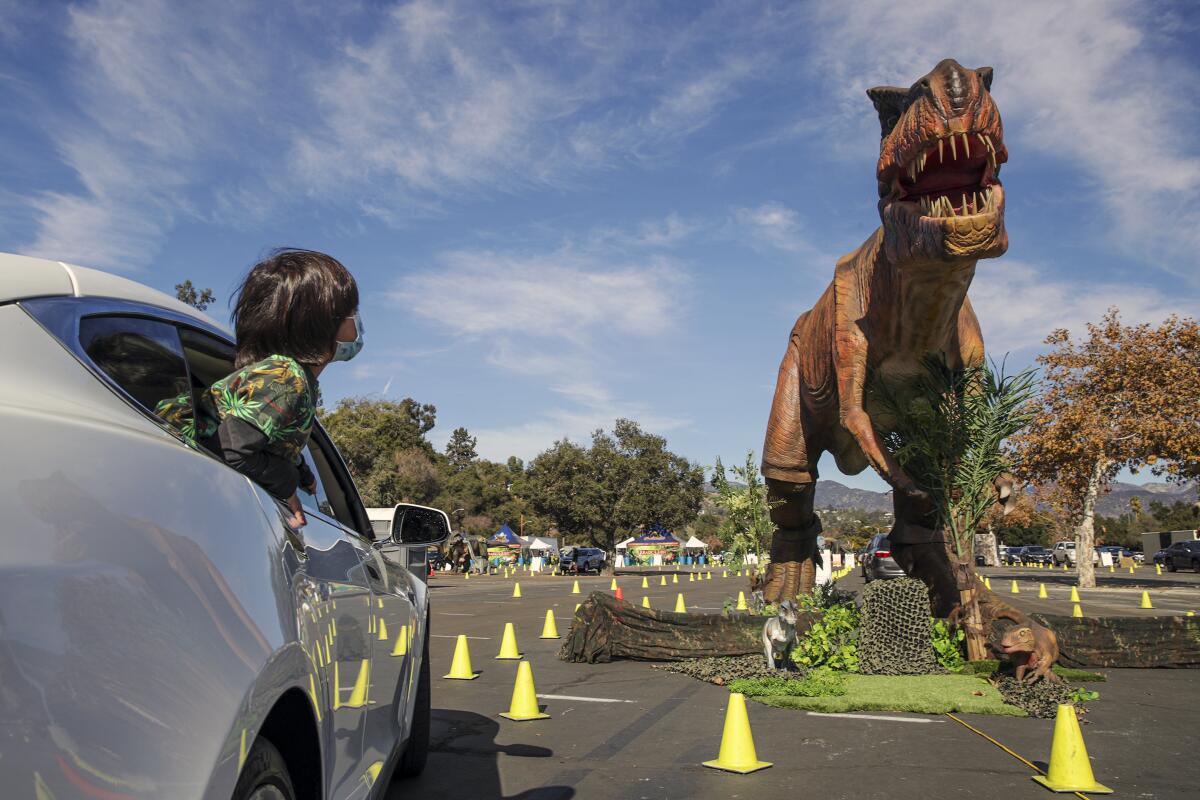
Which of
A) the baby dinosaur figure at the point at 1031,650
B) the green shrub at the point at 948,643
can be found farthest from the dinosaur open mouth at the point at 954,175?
the green shrub at the point at 948,643

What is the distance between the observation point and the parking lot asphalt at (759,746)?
4.90 m

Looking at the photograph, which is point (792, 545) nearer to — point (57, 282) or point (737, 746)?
point (737, 746)

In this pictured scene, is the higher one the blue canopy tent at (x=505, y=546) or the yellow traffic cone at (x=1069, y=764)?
the blue canopy tent at (x=505, y=546)

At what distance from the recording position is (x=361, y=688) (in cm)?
266

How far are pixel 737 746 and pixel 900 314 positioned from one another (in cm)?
435

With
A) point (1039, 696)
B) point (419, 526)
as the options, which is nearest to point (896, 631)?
point (1039, 696)

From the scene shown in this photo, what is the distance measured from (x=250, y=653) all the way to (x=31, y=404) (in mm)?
562

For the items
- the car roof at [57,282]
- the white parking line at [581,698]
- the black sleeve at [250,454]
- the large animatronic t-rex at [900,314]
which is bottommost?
the white parking line at [581,698]

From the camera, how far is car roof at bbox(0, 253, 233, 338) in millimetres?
1484

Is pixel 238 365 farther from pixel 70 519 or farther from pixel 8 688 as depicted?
pixel 8 688

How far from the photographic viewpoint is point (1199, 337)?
26.3 meters

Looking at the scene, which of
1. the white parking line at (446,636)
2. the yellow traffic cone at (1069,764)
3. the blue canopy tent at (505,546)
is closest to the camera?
the yellow traffic cone at (1069,764)

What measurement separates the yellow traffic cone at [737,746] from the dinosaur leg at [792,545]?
500 cm

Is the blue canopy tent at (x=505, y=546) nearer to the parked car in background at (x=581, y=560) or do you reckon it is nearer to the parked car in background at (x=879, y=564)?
the parked car in background at (x=581, y=560)
